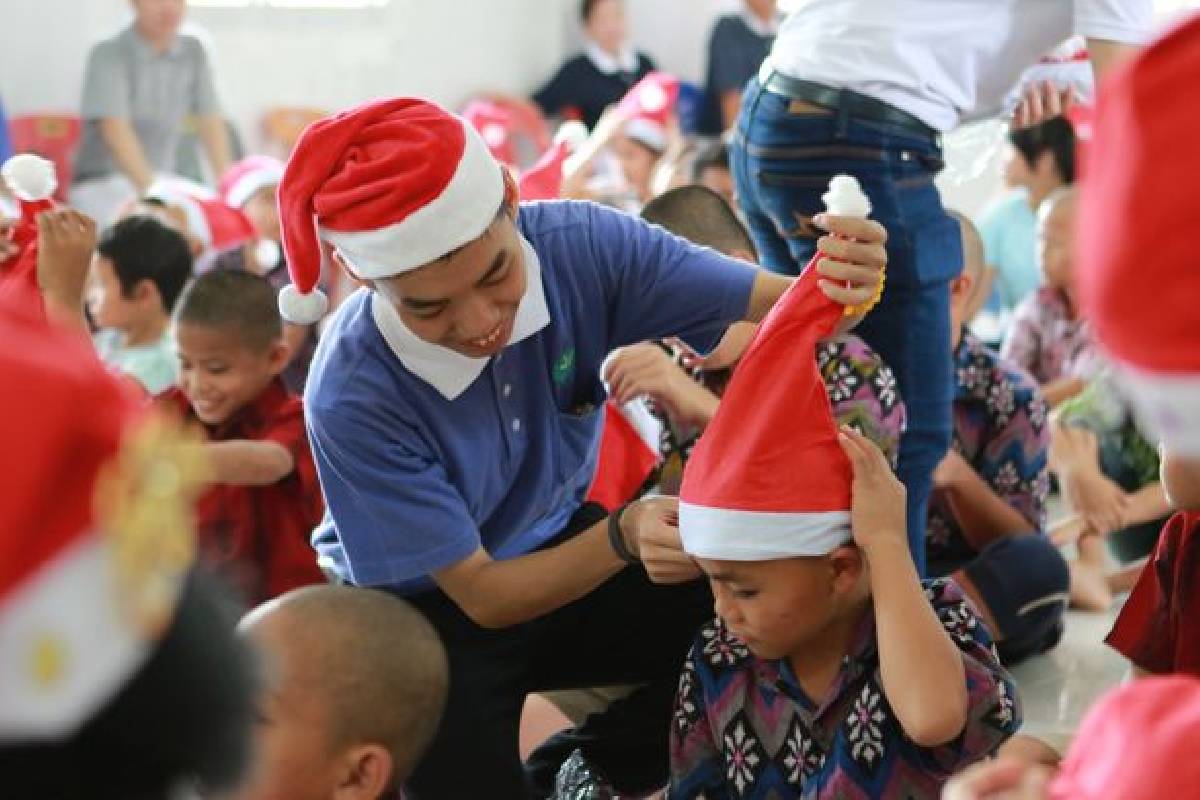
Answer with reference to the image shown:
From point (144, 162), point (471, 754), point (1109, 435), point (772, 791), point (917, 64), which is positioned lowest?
point (144, 162)

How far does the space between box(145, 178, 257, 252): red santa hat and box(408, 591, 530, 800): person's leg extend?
2373mm

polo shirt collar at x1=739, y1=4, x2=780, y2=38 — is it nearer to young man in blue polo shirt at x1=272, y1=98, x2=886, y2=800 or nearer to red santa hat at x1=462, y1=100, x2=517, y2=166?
red santa hat at x1=462, y1=100, x2=517, y2=166

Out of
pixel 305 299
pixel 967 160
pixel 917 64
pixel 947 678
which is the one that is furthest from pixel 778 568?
pixel 967 160

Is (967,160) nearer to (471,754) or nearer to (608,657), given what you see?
(608,657)

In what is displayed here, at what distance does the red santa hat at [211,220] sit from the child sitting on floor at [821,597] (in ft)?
8.91

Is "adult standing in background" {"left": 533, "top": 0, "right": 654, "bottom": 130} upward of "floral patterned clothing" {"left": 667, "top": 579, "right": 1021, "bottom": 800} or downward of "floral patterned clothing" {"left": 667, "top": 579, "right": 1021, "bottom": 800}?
downward

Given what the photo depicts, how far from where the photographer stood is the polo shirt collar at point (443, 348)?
182 centimetres

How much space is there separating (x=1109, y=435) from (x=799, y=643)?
1.60 metres

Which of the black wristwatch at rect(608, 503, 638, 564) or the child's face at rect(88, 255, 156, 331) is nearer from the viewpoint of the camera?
the black wristwatch at rect(608, 503, 638, 564)

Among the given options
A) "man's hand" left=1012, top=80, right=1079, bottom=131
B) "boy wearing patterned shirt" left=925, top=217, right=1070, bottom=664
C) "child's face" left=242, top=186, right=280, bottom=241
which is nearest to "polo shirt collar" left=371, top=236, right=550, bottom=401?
"man's hand" left=1012, top=80, right=1079, bottom=131

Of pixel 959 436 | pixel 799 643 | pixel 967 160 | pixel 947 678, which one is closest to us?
pixel 947 678

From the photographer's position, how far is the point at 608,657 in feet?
6.66

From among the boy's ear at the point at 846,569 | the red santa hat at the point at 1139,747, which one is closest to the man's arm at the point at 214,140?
the boy's ear at the point at 846,569

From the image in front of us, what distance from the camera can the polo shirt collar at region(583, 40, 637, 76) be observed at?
→ 706 centimetres
